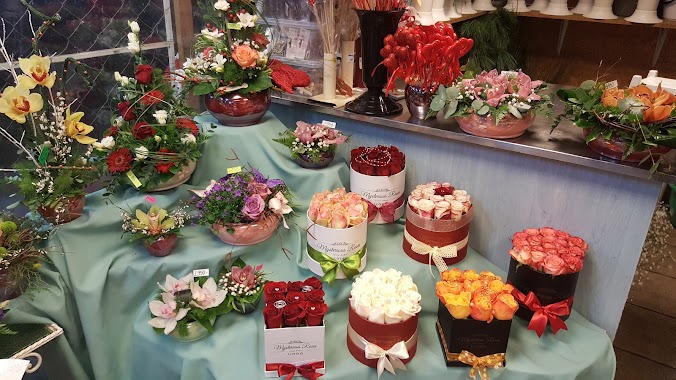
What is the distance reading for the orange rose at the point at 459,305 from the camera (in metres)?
1.23

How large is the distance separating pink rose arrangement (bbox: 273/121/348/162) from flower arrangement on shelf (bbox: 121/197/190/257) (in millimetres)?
458

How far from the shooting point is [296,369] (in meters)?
1.23

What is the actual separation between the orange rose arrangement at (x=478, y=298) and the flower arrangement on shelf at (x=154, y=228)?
0.77m

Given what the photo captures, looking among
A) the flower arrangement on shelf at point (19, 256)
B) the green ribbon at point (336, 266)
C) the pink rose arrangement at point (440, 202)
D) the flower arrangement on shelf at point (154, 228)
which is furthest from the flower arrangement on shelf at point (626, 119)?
the flower arrangement on shelf at point (19, 256)

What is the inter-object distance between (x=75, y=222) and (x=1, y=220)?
0.58ft

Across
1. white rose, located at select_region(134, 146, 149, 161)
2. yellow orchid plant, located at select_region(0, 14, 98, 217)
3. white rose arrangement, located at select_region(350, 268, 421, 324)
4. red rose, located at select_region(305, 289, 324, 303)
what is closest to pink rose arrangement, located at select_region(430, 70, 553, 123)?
white rose arrangement, located at select_region(350, 268, 421, 324)

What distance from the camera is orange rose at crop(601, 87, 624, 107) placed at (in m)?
1.32

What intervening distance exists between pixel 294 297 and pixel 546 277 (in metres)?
0.68

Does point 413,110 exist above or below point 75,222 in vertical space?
above

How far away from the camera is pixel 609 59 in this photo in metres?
3.07

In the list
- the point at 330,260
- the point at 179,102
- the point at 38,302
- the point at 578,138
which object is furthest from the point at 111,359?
the point at 578,138

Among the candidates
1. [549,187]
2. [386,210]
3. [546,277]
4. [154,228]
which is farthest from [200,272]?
[549,187]

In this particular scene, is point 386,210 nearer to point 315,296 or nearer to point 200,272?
point 315,296

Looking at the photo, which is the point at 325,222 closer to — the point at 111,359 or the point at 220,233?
the point at 220,233
